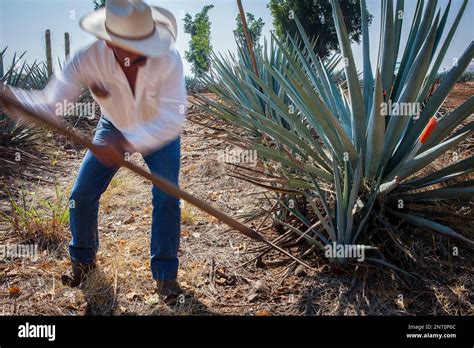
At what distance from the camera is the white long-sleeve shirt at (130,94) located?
2.23 m

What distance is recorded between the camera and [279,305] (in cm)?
229

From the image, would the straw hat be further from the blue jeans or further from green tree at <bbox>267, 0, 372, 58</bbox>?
green tree at <bbox>267, 0, 372, 58</bbox>

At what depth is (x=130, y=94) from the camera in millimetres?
2336

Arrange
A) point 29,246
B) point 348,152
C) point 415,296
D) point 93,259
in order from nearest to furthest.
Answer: point 415,296, point 348,152, point 93,259, point 29,246

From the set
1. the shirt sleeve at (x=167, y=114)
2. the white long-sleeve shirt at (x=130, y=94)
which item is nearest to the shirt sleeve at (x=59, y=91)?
the white long-sleeve shirt at (x=130, y=94)

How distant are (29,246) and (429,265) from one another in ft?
7.24

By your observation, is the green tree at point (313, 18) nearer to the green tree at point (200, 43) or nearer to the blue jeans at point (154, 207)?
the green tree at point (200, 43)

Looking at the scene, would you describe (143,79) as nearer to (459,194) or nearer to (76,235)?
(76,235)

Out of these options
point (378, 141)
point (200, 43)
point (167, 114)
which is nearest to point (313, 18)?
point (200, 43)

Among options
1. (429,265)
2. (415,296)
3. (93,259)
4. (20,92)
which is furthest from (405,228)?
(20,92)

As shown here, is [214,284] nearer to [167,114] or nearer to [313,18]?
[167,114]

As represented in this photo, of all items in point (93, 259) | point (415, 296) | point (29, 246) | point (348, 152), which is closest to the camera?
point (415, 296)

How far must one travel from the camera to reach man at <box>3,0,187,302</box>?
85.0 inches

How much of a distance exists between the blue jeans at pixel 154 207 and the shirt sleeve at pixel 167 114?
2.0 inches
